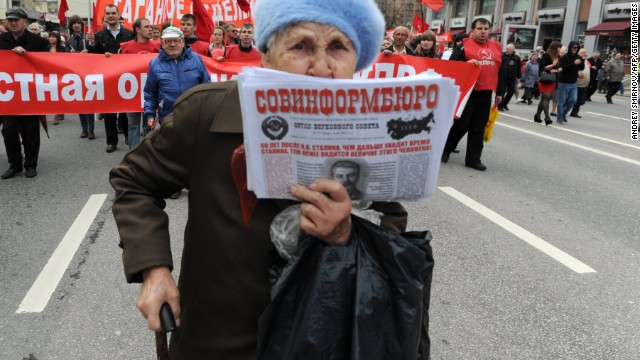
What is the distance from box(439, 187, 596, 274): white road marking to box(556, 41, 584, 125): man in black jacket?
7.86m

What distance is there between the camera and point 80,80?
23.3 feet

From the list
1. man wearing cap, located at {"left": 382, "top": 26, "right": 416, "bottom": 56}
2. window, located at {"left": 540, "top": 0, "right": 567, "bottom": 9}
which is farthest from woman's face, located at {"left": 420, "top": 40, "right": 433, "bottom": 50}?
window, located at {"left": 540, "top": 0, "right": 567, "bottom": 9}

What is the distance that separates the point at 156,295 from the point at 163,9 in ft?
34.8

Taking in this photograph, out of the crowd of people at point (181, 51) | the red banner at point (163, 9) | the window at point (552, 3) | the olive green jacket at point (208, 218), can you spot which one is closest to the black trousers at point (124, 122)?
the crowd of people at point (181, 51)

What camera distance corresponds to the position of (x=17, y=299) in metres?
3.41

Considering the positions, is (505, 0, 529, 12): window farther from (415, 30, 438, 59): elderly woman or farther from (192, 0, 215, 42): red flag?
(192, 0, 215, 42): red flag

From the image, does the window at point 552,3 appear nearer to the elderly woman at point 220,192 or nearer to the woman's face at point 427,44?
the woman's face at point 427,44

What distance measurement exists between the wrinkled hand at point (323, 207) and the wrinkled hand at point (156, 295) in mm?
408

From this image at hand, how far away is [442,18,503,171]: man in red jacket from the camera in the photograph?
7359 millimetres

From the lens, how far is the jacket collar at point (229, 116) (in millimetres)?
1335

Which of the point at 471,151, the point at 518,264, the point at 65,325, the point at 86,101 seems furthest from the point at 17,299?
the point at 471,151

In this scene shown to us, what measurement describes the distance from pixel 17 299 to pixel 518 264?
3519 millimetres

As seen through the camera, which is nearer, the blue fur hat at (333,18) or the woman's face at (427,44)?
the blue fur hat at (333,18)

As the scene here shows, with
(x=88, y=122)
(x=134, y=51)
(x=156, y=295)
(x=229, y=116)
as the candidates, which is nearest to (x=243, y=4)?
(x=134, y=51)
